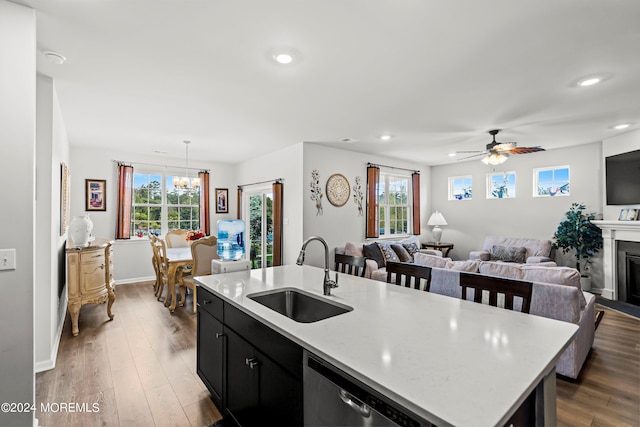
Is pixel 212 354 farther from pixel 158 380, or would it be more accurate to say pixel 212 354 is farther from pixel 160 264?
pixel 160 264

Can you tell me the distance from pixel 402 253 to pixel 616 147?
3776 mm

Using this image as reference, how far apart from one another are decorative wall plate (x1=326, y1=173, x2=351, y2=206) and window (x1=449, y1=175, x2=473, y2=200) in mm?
3148

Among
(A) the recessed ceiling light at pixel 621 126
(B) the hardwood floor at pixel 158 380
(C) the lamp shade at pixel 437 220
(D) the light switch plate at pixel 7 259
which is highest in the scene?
(A) the recessed ceiling light at pixel 621 126

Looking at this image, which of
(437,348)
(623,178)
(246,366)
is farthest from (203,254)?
(623,178)

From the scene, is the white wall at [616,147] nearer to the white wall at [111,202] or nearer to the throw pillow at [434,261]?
the throw pillow at [434,261]

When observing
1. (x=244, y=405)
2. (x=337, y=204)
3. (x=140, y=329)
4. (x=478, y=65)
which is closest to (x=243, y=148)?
(x=337, y=204)

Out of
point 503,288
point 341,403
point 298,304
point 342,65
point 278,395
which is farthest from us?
point 342,65

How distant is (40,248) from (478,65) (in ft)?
13.7

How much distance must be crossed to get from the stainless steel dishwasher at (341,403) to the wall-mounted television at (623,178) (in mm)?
5883

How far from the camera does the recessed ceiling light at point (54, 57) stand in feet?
7.68

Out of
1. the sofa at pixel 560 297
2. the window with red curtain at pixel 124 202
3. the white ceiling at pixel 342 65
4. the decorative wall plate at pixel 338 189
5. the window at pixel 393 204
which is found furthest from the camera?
the window at pixel 393 204

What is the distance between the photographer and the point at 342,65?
2.53m

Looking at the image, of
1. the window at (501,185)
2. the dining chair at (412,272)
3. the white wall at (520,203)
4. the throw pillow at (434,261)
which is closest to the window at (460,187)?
the white wall at (520,203)

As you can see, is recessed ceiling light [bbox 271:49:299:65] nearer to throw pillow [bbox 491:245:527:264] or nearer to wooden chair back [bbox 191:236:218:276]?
wooden chair back [bbox 191:236:218:276]
